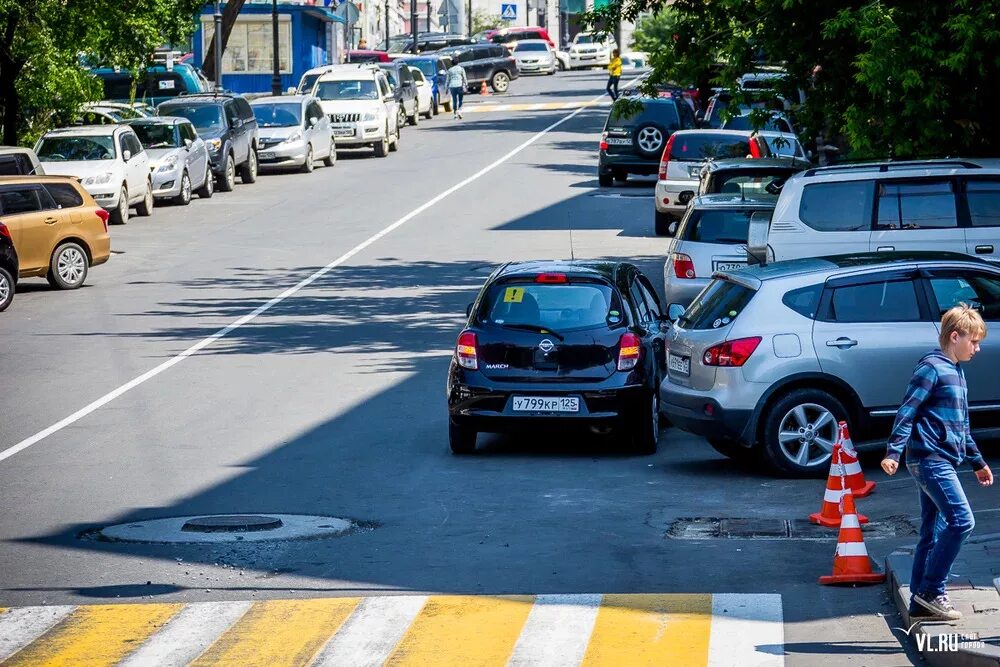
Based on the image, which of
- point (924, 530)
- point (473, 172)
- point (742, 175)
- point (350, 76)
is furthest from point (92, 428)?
point (350, 76)

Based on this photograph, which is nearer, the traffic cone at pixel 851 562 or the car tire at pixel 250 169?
the traffic cone at pixel 851 562

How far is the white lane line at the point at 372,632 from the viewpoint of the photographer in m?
8.05

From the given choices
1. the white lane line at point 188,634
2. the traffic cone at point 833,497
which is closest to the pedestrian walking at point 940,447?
the traffic cone at point 833,497

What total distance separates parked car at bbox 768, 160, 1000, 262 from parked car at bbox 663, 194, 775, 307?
3.58 metres

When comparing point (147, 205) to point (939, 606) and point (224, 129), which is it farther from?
point (939, 606)

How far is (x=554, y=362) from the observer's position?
1345 centimetres

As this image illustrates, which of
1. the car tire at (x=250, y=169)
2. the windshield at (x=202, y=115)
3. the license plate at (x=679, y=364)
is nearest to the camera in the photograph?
the license plate at (x=679, y=364)

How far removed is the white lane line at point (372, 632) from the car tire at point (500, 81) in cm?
6176

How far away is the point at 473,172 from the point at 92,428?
2590 centimetres

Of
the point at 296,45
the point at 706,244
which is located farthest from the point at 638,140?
the point at 296,45

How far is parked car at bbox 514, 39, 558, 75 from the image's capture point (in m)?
79.2

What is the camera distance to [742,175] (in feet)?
72.8

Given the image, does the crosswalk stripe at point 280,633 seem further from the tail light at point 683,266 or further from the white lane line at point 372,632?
the tail light at point 683,266

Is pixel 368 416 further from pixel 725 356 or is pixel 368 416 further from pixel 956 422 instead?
pixel 956 422
